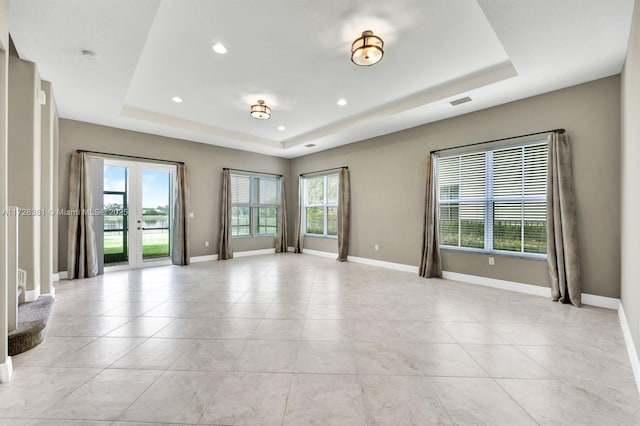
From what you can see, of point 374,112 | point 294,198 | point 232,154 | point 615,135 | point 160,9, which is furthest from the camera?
point 294,198

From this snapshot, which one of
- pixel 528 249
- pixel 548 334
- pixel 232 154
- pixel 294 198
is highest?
pixel 232 154

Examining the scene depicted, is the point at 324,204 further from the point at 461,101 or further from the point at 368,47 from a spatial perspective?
the point at 368,47

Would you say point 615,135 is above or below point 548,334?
above

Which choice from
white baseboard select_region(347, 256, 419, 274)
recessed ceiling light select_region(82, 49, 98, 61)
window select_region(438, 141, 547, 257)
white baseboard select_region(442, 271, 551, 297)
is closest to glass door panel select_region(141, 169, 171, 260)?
recessed ceiling light select_region(82, 49, 98, 61)

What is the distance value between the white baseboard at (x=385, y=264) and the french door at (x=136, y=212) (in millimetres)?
4561

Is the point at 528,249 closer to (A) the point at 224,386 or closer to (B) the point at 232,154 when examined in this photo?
(A) the point at 224,386

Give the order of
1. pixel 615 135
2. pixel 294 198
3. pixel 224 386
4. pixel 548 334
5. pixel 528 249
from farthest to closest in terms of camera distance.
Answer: pixel 294 198 < pixel 528 249 < pixel 615 135 < pixel 548 334 < pixel 224 386

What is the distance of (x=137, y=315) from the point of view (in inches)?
127

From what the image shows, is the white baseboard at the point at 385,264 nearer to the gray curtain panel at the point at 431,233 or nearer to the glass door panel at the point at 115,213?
the gray curtain panel at the point at 431,233

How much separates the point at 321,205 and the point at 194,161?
3.54m

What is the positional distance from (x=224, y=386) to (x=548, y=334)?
10.3 feet

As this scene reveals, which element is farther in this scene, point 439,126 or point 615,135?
point 439,126

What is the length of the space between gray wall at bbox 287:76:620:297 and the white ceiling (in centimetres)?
29

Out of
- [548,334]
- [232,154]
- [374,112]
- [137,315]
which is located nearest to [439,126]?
[374,112]
